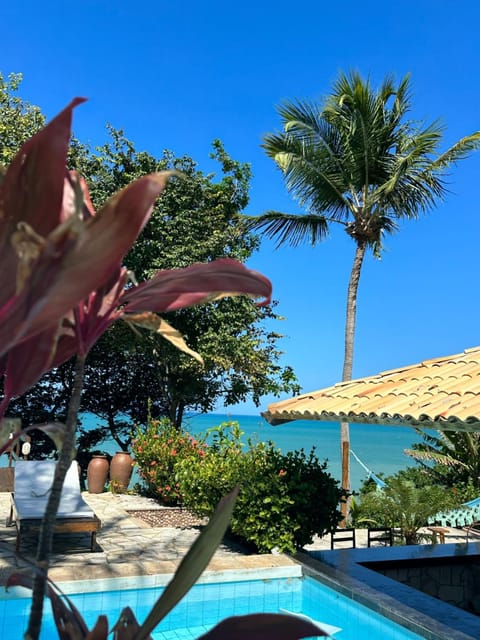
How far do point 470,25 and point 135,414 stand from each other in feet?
64.5

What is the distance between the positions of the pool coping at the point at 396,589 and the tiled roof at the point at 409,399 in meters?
1.86

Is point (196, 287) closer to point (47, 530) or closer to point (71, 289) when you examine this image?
→ point (71, 289)

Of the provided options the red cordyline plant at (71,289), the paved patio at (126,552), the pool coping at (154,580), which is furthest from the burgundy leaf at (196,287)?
the pool coping at (154,580)

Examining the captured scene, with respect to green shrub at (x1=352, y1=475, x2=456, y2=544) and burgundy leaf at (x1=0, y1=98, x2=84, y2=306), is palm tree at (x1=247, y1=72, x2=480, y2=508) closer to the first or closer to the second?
green shrub at (x1=352, y1=475, x2=456, y2=544)

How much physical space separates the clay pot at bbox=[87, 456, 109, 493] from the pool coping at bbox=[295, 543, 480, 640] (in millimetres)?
6515

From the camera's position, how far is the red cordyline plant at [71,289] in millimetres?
734

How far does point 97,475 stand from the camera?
13.6 metres

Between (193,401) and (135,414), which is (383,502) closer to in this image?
(193,401)

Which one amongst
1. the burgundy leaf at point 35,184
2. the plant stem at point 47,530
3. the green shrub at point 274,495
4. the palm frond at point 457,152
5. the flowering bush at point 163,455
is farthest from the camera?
the palm frond at point 457,152

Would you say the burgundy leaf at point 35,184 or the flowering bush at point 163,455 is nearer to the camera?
the burgundy leaf at point 35,184

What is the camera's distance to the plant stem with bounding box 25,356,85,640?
0.98 meters

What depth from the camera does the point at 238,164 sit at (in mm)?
18453

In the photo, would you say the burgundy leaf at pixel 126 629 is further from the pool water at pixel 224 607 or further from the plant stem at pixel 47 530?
the pool water at pixel 224 607

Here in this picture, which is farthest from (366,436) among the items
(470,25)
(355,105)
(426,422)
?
(426,422)
